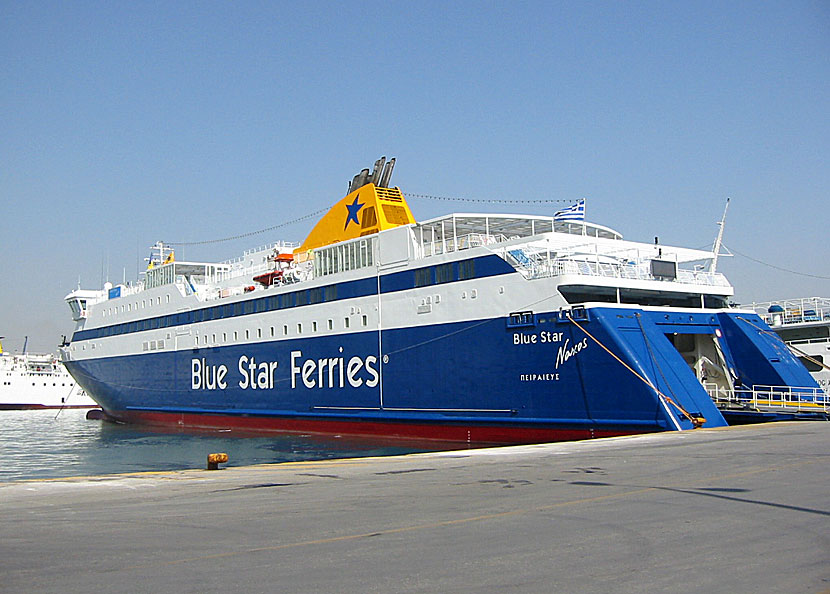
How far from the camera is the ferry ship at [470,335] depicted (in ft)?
61.5

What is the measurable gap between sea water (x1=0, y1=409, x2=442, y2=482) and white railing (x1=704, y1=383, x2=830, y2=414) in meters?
8.35

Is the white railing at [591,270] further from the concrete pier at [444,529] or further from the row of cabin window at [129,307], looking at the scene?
the row of cabin window at [129,307]

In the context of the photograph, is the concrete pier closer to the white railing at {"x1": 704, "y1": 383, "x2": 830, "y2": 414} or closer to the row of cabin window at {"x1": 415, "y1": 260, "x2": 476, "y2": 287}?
the white railing at {"x1": 704, "y1": 383, "x2": 830, "y2": 414}

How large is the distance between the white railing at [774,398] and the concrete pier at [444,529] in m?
8.07

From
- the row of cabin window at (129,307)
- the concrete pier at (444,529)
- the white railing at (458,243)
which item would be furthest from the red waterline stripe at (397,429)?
the concrete pier at (444,529)

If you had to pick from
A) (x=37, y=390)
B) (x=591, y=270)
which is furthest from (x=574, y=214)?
(x=37, y=390)

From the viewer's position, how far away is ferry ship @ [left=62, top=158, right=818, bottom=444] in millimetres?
18734

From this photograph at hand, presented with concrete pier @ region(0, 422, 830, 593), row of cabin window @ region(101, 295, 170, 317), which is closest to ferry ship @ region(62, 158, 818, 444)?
Result: row of cabin window @ region(101, 295, 170, 317)

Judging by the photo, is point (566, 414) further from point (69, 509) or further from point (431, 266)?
point (69, 509)

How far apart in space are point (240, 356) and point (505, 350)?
14.0 metres

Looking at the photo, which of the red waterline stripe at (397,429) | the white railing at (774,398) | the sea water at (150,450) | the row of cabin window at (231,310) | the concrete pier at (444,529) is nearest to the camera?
the concrete pier at (444,529)

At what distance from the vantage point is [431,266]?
75.4ft

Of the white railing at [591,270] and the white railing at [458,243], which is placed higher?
the white railing at [458,243]

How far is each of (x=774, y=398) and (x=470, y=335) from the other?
8.40 meters
